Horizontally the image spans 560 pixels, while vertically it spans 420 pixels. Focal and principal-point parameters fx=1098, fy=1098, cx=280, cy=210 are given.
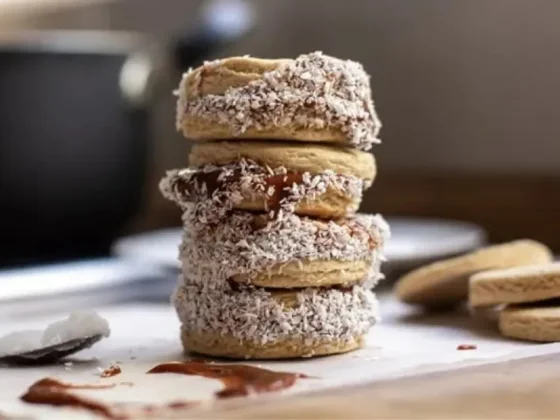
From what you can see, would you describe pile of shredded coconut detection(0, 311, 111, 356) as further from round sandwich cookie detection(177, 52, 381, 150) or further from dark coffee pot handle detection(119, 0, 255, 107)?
dark coffee pot handle detection(119, 0, 255, 107)

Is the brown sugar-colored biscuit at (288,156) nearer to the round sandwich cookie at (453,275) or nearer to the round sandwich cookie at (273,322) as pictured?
the round sandwich cookie at (273,322)

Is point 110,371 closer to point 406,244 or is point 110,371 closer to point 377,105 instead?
point 406,244

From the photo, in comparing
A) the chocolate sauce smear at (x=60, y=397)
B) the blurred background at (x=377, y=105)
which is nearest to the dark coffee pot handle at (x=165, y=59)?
the blurred background at (x=377, y=105)

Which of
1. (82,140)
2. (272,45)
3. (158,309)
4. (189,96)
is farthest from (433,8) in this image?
(189,96)

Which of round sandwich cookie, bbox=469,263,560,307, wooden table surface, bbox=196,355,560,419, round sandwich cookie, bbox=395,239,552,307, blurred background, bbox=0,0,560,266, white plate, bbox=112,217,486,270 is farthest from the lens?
blurred background, bbox=0,0,560,266

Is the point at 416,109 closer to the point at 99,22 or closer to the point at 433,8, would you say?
the point at 433,8

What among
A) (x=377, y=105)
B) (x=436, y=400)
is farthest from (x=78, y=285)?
(x=377, y=105)

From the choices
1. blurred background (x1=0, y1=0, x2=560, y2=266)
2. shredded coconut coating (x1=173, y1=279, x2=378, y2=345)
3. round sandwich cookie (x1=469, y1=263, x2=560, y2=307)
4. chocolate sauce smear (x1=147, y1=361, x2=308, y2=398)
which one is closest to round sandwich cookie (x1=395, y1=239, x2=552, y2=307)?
round sandwich cookie (x1=469, y1=263, x2=560, y2=307)
